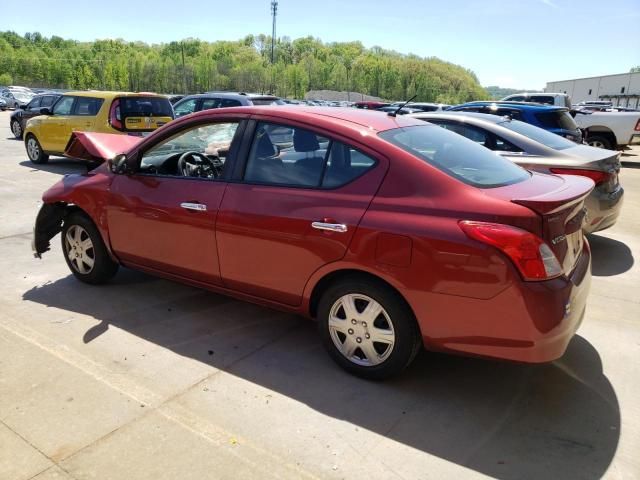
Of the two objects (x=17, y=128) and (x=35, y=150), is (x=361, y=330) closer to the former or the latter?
(x=35, y=150)

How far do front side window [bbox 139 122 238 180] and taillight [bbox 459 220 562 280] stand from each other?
7.10 feet

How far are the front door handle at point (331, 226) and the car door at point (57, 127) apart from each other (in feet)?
33.9

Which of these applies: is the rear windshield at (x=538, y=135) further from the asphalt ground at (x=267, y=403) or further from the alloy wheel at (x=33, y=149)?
the alloy wheel at (x=33, y=149)

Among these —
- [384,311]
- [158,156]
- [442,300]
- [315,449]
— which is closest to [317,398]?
[315,449]

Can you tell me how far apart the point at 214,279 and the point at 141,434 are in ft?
4.38

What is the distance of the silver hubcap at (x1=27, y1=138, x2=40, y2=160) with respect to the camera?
12.3m

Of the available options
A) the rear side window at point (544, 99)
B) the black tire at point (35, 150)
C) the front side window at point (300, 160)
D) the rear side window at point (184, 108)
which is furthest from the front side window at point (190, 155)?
the rear side window at point (544, 99)

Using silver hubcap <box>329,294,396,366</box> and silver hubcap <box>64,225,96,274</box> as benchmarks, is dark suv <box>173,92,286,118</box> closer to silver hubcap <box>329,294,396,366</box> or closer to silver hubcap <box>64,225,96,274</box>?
silver hubcap <box>64,225,96,274</box>

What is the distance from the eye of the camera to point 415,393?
3.17 m

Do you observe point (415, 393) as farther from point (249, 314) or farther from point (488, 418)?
point (249, 314)

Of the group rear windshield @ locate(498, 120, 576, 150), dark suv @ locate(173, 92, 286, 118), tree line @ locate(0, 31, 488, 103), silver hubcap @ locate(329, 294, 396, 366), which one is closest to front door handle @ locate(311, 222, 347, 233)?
silver hubcap @ locate(329, 294, 396, 366)

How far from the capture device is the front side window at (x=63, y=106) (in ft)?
38.6

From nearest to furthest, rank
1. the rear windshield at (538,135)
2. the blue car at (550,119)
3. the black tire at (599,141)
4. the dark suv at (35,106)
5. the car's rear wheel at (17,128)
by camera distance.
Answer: the rear windshield at (538,135), the blue car at (550,119), the dark suv at (35,106), the black tire at (599,141), the car's rear wheel at (17,128)

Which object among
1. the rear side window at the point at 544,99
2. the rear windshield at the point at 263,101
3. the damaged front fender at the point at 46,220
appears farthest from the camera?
the rear side window at the point at 544,99
